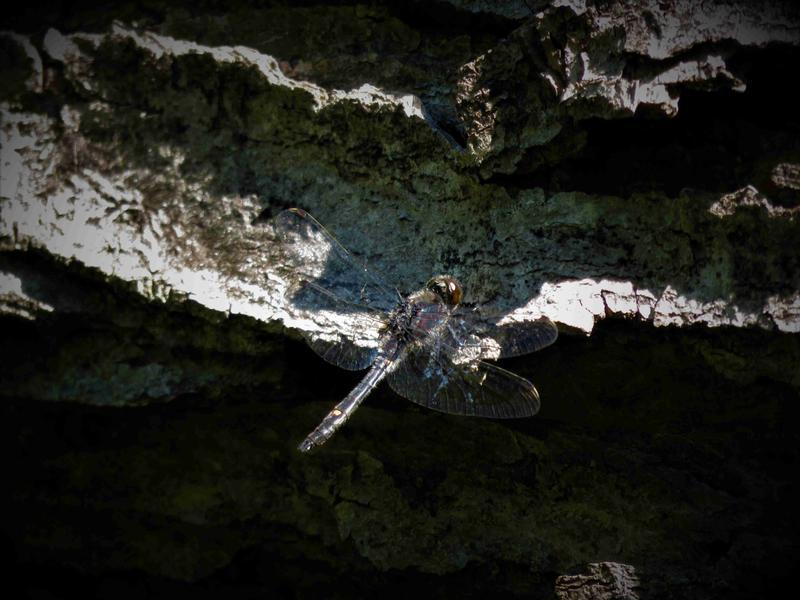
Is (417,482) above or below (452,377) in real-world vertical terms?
below

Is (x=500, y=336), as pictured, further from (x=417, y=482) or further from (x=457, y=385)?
(x=417, y=482)

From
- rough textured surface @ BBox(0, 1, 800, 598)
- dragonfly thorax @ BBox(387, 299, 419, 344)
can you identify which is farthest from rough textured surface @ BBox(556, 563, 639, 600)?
dragonfly thorax @ BBox(387, 299, 419, 344)

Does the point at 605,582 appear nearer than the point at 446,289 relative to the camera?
No

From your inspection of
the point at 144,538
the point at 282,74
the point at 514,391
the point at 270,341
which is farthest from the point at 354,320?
the point at 144,538

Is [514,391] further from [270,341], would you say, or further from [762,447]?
[762,447]

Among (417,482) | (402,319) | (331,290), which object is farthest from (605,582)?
(331,290)

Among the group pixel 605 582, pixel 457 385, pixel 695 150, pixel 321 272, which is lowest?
pixel 605 582
